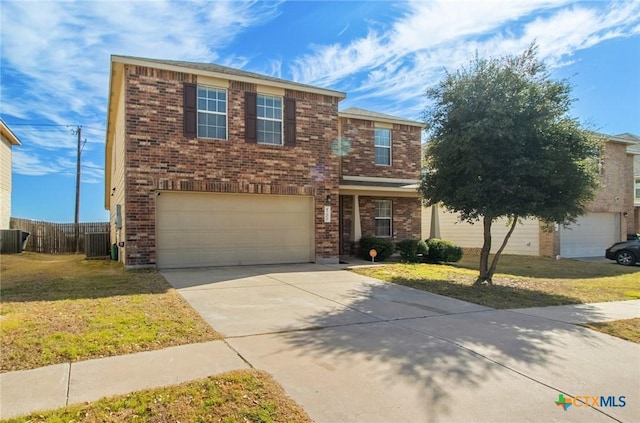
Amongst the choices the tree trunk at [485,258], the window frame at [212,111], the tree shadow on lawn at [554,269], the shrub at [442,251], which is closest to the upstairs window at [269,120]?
the window frame at [212,111]

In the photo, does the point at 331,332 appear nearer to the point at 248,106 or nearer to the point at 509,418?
the point at 509,418

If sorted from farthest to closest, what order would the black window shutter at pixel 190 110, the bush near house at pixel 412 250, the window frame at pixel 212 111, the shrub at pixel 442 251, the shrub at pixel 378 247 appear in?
the shrub at pixel 442 251, the bush near house at pixel 412 250, the shrub at pixel 378 247, the window frame at pixel 212 111, the black window shutter at pixel 190 110

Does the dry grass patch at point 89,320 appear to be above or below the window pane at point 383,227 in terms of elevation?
below

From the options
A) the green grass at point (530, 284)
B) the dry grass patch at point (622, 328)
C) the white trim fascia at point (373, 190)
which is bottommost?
the green grass at point (530, 284)

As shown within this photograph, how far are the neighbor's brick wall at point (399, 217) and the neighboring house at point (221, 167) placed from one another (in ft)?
5.76

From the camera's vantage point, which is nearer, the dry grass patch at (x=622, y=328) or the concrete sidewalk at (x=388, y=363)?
the concrete sidewalk at (x=388, y=363)

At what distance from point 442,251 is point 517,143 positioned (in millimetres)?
8049

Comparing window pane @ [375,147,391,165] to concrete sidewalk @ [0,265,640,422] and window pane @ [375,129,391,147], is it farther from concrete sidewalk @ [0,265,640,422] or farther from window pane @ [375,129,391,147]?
concrete sidewalk @ [0,265,640,422]

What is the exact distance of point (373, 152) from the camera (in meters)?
17.6

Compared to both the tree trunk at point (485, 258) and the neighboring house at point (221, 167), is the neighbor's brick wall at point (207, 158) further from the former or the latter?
the tree trunk at point (485, 258)

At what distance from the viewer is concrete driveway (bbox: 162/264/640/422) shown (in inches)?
138

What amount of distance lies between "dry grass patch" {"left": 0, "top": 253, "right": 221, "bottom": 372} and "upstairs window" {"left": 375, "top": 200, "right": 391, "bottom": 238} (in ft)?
33.2

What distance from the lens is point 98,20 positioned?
9516mm

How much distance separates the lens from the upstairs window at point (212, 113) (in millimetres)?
12312
